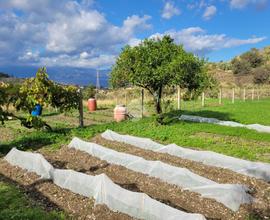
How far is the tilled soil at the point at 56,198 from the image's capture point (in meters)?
4.55

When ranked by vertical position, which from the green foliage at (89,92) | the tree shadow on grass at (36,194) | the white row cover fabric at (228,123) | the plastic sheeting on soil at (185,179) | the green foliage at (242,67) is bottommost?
the tree shadow on grass at (36,194)

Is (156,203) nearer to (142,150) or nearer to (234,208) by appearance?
(234,208)

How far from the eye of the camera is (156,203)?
170 inches

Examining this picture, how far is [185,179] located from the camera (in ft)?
18.4

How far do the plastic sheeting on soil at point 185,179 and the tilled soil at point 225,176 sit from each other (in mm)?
212

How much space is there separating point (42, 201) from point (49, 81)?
22.3 feet

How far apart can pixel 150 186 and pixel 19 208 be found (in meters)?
2.03

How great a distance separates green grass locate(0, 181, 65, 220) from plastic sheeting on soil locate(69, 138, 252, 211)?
80.5 inches

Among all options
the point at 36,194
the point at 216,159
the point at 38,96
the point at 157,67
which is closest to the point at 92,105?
the point at 38,96

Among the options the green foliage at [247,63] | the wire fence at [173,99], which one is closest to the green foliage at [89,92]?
the wire fence at [173,99]

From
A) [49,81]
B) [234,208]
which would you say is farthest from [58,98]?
[234,208]

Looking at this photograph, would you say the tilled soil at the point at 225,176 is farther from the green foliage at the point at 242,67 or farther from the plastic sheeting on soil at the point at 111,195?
the green foliage at the point at 242,67

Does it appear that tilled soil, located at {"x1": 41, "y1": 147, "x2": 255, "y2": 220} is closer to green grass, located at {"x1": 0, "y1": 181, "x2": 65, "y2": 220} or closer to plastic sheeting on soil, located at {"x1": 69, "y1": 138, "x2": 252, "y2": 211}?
plastic sheeting on soil, located at {"x1": 69, "y1": 138, "x2": 252, "y2": 211}

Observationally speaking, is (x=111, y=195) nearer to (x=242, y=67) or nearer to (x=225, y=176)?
(x=225, y=176)
